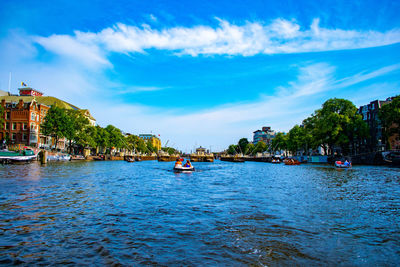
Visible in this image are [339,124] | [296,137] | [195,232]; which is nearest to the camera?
[195,232]

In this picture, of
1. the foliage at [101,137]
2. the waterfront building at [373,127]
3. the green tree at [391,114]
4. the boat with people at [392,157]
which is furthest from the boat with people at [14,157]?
the waterfront building at [373,127]

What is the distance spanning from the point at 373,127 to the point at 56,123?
111071 millimetres

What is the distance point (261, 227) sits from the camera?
497 inches

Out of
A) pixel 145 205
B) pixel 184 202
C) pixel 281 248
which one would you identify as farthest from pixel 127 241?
pixel 184 202

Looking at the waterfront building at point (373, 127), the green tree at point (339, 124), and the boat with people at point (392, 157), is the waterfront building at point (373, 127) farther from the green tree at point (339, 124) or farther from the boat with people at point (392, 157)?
the boat with people at point (392, 157)

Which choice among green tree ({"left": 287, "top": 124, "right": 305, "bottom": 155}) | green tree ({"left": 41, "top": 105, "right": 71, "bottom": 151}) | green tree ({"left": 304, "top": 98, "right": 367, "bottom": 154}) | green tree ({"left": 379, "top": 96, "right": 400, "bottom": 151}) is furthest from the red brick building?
green tree ({"left": 379, "top": 96, "right": 400, "bottom": 151})

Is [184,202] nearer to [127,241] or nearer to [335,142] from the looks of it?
[127,241]

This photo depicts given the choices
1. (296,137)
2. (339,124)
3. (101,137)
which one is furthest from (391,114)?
(101,137)

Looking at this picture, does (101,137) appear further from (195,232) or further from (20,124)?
(195,232)

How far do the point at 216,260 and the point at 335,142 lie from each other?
93419 millimetres

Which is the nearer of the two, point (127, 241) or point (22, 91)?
point (127, 241)

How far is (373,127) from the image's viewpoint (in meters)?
98.9

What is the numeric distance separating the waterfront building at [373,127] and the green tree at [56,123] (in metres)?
106

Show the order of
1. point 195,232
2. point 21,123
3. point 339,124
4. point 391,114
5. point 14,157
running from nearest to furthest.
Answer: point 195,232
point 14,157
point 391,114
point 339,124
point 21,123
